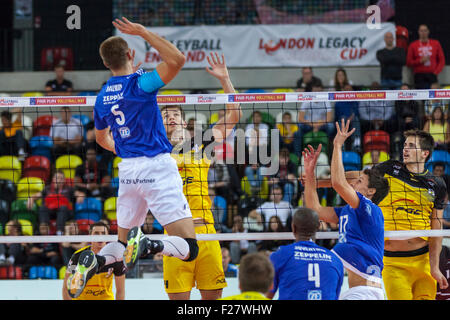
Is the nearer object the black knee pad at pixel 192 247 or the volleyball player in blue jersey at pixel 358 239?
the black knee pad at pixel 192 247

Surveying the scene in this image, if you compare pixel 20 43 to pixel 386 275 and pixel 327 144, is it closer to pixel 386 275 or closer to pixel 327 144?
pixel 327 144

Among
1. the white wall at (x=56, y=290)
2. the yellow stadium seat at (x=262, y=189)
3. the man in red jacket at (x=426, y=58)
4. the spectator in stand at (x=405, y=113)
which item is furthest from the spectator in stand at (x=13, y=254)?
the man in red jacket at (x=426, y=58)

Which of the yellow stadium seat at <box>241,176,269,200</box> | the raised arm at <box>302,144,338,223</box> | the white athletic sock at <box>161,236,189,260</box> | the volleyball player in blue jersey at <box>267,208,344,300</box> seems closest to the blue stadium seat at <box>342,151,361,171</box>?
the yellow stadium seat at <box>241,176,269,200</box>

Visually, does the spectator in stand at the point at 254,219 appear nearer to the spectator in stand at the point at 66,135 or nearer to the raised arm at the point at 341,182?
the spectator in stand at the point at 66,135

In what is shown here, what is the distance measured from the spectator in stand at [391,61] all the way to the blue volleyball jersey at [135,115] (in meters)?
10.2

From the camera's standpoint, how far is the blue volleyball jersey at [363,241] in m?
6.10

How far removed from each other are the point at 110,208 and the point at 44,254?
1525 mm

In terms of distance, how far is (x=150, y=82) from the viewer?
5512mm

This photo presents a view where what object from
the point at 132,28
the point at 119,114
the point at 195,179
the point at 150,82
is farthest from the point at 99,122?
the point at 195,179

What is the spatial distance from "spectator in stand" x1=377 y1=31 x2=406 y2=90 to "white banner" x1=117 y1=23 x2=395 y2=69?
0.65 meters

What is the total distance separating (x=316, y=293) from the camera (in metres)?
5.32

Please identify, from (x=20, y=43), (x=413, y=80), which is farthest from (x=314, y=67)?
(x=20, y=43)

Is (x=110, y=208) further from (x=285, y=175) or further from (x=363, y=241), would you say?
(x=363, y=241)

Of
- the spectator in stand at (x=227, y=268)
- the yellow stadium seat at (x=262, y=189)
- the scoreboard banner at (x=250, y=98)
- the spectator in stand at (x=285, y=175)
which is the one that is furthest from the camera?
the yellow stadium seat at (x=262, y=189)
